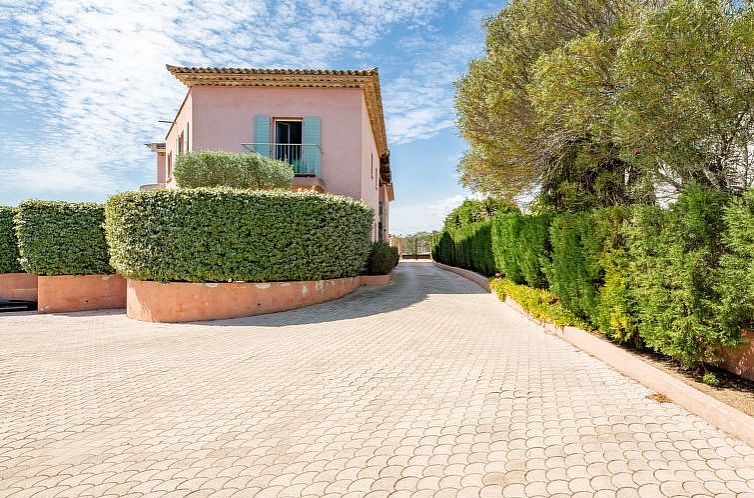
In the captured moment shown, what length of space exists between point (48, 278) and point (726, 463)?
15.1 m

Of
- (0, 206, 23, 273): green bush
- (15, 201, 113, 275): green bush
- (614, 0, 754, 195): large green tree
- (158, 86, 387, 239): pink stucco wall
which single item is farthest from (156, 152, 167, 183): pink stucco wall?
(614, 0, 754, 195): large green tree

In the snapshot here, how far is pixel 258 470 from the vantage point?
269cm

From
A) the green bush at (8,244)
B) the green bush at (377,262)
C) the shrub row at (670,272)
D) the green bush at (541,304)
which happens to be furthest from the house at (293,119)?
the shrub row at (670,272)

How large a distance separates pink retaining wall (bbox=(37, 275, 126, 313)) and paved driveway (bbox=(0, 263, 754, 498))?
582cm

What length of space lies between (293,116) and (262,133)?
4.30 ft

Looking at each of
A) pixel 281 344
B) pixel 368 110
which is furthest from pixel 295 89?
pixel 281 344

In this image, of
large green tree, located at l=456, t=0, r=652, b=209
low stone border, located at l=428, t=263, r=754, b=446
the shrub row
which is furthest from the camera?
large green tree, located at l=456, t=0, r=652, b=209

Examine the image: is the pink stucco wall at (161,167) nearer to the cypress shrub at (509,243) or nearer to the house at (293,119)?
the house at (293,119)

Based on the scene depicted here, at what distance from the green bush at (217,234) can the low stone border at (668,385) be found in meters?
6.18

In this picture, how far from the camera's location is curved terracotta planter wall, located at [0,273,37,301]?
1282 centimetres

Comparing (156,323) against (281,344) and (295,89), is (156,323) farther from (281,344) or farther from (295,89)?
(295,89)

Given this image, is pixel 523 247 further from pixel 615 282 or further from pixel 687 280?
pixel 687 280

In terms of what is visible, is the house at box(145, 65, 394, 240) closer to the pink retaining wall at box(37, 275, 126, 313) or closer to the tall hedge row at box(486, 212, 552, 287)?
the pink retaining wall at box(37, 275, 126, 313)

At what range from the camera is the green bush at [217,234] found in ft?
29.1
